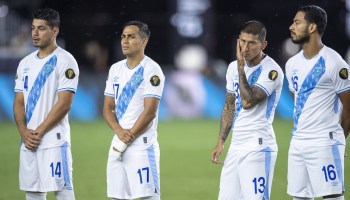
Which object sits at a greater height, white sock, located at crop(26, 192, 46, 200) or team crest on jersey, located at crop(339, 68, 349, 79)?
team crest on jersey, located at crop(339, 68, 349, 79)

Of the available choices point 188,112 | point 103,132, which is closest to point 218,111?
point 188,112

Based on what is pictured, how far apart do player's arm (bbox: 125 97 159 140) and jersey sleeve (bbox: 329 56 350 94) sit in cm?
167

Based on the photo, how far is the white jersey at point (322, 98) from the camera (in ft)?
24.3

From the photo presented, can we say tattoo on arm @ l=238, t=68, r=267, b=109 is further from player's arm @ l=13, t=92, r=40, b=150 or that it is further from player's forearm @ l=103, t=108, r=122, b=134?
player's arm @ l=13, t=92, r=40, b=150

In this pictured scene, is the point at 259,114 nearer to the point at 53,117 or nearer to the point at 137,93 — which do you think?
the point at 137,93

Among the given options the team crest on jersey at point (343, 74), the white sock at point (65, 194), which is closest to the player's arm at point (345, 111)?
the team crest on jersey at point (343, 74)

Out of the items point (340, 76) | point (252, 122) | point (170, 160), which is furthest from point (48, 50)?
point (170, 160)

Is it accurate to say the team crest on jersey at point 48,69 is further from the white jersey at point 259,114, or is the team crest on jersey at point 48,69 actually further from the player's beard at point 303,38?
the player's beard at point 303,38

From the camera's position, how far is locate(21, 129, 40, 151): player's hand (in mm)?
7867

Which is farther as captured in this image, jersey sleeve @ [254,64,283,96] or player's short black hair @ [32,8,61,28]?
player's short black hair @ [32,8,61,28]

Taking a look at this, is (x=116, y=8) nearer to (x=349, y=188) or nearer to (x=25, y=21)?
(x=25, y=21)

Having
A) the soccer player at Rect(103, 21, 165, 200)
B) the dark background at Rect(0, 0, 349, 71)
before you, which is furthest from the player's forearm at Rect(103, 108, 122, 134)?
the dark background at Rect(0, 0, 349, 71)

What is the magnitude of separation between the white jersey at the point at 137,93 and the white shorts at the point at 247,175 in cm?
81

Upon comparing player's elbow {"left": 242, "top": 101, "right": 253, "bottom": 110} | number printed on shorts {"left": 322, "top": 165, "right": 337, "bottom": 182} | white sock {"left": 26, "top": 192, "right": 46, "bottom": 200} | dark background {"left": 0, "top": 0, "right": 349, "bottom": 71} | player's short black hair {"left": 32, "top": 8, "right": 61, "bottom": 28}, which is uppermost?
dark background {"left": 0, "top": 0, "right": 349, "bottom": 71}
